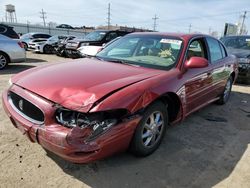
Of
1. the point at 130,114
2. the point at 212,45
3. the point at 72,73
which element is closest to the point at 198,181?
the point at 130,114

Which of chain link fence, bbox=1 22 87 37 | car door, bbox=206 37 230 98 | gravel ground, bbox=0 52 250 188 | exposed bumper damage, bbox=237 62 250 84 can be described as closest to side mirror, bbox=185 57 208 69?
car door, bbox=206 37 230 98

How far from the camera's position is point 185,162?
315cm

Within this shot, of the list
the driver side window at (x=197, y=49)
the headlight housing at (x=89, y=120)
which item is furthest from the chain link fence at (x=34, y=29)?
the headlight housing at (x=89, y=120)

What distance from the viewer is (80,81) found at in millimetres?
2824

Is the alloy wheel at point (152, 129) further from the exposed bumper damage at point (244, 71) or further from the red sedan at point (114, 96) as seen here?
the exposed bumper damage at point (244, 71)

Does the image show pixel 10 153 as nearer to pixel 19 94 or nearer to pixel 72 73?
pixel 19 94

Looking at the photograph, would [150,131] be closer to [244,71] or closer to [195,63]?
[195,63]

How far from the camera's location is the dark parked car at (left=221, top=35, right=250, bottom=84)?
808 centimetres

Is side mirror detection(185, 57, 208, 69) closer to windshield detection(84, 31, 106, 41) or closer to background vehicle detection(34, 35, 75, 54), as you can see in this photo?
windshield detection(84, 31, 106, 41)

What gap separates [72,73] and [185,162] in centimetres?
184

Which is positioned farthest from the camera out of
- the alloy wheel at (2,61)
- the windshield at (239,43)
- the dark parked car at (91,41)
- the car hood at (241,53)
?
the dark parked car at (91,41)

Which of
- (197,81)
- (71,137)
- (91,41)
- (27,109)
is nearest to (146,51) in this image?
(197,81)

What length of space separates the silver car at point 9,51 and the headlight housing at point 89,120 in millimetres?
7640

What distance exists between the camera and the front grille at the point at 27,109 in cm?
260
